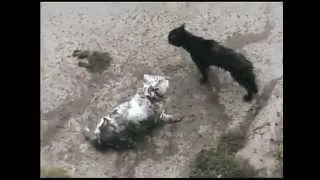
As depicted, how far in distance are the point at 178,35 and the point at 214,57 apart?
53cm

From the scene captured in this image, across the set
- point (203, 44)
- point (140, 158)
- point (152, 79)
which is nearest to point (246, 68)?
point (203, 44)

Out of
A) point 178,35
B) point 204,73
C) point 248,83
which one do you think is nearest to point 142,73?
point 178,35

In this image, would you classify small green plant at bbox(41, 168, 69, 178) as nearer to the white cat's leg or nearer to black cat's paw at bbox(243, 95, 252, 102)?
the white cat's leg

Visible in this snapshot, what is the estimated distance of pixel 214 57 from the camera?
311 inches

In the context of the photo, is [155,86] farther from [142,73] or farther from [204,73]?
[204,73]

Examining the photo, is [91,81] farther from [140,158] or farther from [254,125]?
[254,125]

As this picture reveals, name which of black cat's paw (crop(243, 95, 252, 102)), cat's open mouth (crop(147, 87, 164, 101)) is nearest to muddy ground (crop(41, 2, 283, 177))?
black cat's paw (crop(243, 95, 252, 102))

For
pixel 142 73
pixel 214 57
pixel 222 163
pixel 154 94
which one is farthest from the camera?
pixel 142 73

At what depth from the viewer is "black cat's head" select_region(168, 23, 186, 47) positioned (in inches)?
319

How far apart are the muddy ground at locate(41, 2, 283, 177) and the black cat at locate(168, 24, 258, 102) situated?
0.16 metres

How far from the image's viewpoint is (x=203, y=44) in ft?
26.1

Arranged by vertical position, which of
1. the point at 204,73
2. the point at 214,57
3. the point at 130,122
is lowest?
the point at 130,122

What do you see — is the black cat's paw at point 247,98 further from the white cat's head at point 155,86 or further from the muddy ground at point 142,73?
the white cat's head at point 155,86

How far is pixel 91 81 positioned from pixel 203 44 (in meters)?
1.34
